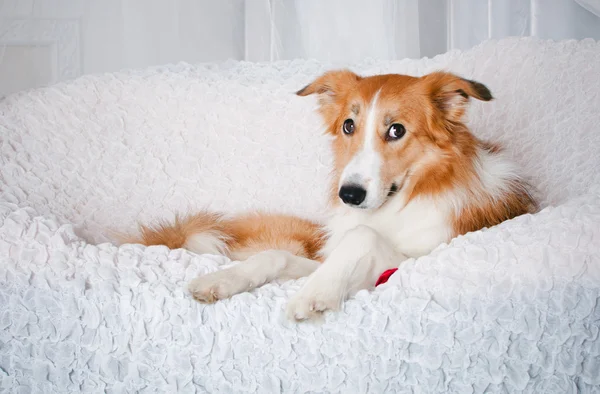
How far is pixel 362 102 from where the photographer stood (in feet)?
5.78

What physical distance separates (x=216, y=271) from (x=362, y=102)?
0.66m

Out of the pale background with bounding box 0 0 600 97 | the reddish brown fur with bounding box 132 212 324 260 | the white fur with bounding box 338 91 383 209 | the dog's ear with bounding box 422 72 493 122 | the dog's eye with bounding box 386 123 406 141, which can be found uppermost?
the pale background with bounding box 0 0 600 97

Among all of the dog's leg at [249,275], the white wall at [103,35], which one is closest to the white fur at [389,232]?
the dog's leg at [249,275]

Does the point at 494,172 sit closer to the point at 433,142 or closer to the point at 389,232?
the point at 433,142

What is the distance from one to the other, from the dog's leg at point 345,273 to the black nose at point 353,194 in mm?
96

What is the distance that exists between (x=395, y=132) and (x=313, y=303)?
650 mm

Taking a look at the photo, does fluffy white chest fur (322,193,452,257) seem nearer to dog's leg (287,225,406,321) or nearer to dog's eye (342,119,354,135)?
dog's leg (287,225,406,321)

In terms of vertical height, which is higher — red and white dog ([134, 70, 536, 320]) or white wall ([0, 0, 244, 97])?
white wall ([0, 0, 244, 97])

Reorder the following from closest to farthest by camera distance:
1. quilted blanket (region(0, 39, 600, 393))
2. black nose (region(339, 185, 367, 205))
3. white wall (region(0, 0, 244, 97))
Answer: quilted blanket (region(0, 39, 600, 393))
black nose (region(339, 185, 367, 205))
white wall (region(0, 0, 244, 97))

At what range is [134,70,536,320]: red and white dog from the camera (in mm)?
1636

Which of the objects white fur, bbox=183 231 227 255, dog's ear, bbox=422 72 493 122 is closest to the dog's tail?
white fur, bbox=183 231 227 255

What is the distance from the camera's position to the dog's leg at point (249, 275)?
136 cm

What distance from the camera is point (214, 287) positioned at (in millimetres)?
1363

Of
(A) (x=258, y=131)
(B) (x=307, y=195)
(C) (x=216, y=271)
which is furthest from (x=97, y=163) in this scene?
(C) (x=216, y=271)
